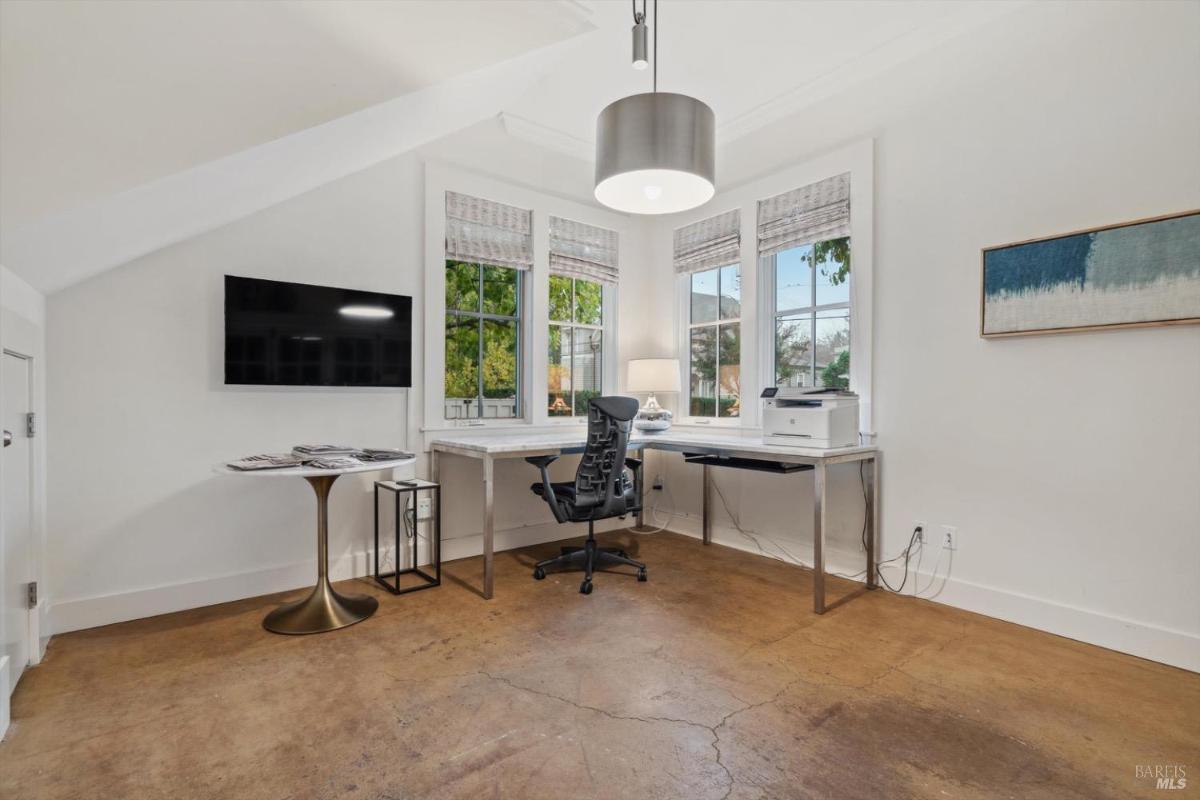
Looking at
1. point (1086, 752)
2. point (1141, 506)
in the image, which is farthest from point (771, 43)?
point (1086, 752)

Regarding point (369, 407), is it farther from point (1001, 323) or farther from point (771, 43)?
point (1001, 323)

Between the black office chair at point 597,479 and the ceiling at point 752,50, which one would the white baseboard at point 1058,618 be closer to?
the black office chair at point 597,479

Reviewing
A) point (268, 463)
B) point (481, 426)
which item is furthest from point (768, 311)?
point (268, 463)

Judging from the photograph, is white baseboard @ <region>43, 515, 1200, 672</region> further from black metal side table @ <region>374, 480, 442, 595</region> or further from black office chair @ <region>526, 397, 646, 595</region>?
black office chair @ <region>526, 397, 646, 595</region>

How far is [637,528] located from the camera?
4.63 m

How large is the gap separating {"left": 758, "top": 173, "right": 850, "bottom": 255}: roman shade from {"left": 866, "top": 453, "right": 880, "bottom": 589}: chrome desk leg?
57.8 inches

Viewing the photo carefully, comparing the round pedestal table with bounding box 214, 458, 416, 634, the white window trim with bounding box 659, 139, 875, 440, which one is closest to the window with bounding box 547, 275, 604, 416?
the white window trim with bounding box 659, 139, 875, 440

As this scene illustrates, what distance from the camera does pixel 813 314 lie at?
3.73 metres

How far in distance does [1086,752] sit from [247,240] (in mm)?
4135

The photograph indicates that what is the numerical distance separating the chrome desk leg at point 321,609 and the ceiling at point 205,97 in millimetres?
1278

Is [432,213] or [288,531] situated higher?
[432,213]

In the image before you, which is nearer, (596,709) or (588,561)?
(596,709)

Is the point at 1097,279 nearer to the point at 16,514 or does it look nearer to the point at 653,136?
the point at 653,136

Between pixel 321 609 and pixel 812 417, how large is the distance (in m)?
2.73
